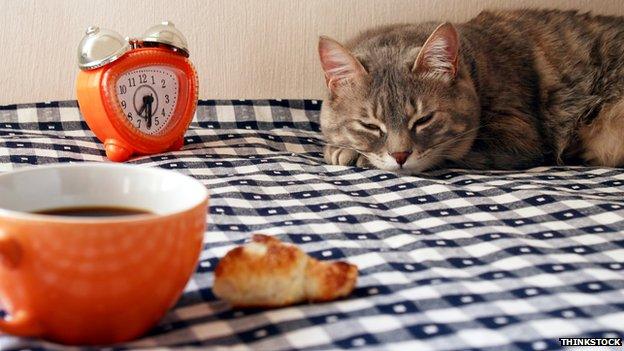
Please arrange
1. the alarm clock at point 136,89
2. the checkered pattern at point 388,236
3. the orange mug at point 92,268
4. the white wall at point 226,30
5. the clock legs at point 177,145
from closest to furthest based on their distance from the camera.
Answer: the orange mug at point 92,268, the checkered pattern at point 388,236, the alarm clock at point 136,89, the clock legs at point 177,145, the white wall at point 226,30

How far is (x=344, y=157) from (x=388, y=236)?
46 cm

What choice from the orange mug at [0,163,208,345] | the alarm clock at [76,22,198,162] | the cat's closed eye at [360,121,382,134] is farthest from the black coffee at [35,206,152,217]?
the cat's closed eye at [360,121,382,134]

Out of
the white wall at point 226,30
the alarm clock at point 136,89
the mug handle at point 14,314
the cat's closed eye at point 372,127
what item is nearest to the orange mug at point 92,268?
the mug handle at point 14,314

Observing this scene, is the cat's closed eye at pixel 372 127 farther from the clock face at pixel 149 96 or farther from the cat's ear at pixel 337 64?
the clock face at pixel 149 96

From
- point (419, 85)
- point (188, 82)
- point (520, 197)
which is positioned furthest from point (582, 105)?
point (188, 82)

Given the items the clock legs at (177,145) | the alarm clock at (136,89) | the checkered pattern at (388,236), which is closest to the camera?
the checkered pattern at (388,236)

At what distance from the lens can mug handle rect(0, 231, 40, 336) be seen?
651mm

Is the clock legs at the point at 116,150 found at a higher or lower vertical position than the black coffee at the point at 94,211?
lower

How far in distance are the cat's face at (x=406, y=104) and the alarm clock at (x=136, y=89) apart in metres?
0.26

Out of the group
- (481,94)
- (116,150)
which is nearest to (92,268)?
(116,150)

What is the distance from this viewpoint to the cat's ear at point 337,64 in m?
1.42

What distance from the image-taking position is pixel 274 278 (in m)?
0.78

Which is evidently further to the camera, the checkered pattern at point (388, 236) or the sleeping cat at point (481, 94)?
the sleeping cat at point (481, 94)

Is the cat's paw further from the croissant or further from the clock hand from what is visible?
the croissant
